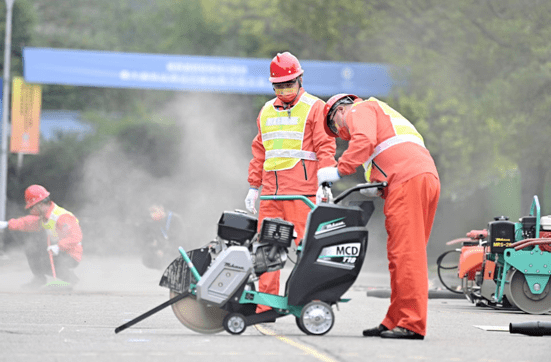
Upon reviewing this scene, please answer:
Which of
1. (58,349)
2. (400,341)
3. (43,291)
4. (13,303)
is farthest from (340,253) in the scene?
(43,291)

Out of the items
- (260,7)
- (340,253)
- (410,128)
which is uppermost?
(260,7)

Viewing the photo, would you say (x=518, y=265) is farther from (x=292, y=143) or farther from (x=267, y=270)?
(x=267, y=270)

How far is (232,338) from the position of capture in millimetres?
6461

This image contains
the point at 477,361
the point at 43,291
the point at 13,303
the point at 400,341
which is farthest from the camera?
the point at 43,291

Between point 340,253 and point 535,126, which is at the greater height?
point 535,126

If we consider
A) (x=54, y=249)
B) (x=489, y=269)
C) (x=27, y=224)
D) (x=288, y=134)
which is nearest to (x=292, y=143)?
(x=288, y=134)

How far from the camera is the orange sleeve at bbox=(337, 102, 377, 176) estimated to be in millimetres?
6656

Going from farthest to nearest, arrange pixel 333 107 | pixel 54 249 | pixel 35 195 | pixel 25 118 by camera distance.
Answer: pixel 25 118 → pixel 35 195 → pixel 54 249 → pixel 333 107

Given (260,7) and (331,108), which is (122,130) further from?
(331,108)

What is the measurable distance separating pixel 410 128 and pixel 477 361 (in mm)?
1970

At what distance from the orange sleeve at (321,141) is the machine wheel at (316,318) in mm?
1494

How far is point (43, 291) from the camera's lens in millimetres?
12312

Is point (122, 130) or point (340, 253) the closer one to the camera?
point (340, 253)

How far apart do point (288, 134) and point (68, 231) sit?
560 cm
